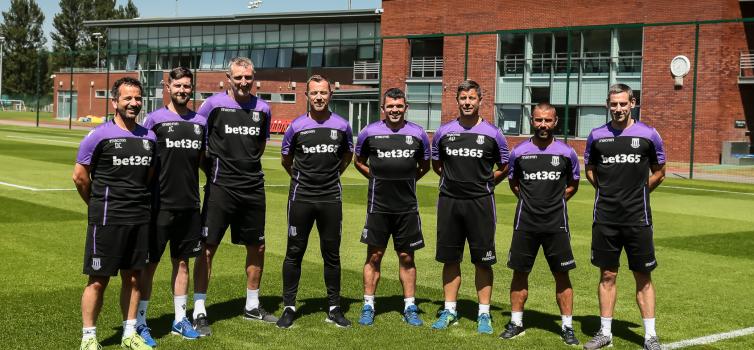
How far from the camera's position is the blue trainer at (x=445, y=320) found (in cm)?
733

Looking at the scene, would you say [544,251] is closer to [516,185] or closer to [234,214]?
[516,185]

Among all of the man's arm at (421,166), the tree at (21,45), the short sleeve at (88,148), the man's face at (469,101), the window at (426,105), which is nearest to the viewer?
the short sleeve at (88,148)

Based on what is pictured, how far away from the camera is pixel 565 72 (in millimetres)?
37438

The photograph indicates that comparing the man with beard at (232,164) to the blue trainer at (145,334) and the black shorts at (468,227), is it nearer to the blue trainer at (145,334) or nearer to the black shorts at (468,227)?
the blue trainer at (145,334)

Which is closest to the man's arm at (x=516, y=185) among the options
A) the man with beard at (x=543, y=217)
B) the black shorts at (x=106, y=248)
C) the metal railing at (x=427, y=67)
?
the man with beard at (x=543, y=217)

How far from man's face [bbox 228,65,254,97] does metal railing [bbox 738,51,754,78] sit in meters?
32.1

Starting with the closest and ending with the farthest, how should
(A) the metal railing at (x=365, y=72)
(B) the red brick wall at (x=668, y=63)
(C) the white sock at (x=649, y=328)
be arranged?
(C) the white sock at (x=649, y=328) → (B) the red brick wall at (x=668, y=63) → (A) the metal railing at (x=365, y=72)

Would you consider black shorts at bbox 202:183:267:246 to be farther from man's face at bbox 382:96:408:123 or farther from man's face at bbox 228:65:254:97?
man's face at bbox 382:96:408:123

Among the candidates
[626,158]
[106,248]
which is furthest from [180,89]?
[626,158]

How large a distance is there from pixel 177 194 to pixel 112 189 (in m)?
0.65

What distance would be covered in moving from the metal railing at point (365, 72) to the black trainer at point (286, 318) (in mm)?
43975

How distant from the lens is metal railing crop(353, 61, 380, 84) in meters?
51.2

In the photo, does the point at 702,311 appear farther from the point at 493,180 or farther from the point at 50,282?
the point at 50,282

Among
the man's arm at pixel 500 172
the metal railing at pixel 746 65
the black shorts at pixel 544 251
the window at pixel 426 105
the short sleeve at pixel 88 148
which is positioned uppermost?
the metal railing at pixel 746 65
